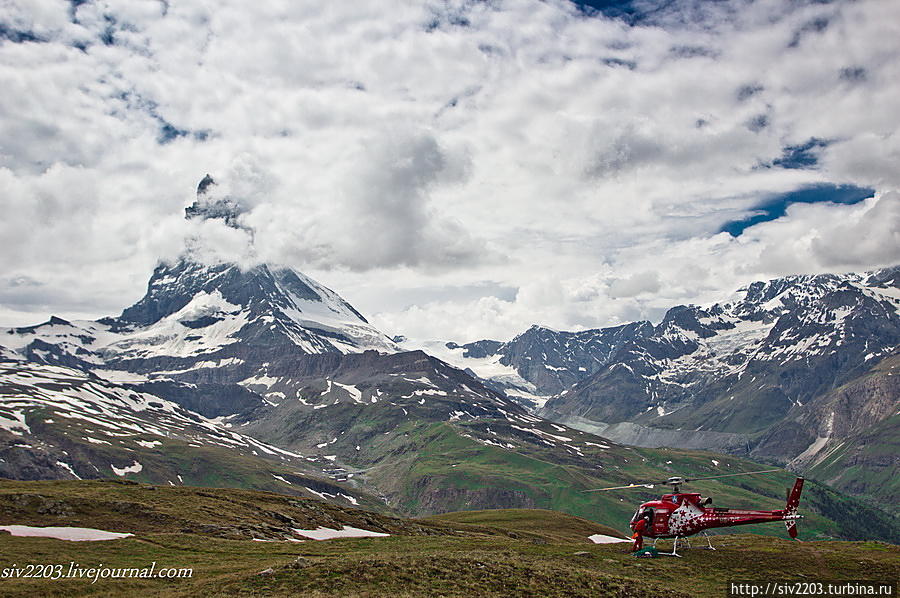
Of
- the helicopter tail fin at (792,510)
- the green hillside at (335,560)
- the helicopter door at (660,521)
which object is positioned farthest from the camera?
the helicopter tail fin at (792,510)

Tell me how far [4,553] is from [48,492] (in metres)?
40.7

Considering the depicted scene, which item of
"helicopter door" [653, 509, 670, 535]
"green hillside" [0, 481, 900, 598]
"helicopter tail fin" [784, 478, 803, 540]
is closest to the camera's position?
"green hillside" [0, 481, 900, 598]

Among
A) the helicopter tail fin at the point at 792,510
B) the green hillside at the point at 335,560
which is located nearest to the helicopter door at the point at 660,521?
the green hillside at the point at 335,560

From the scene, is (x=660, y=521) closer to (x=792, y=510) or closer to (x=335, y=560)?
(x=792, y=510)

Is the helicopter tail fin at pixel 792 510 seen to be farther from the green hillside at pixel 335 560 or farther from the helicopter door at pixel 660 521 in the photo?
the helicopter door at pixel 660 521

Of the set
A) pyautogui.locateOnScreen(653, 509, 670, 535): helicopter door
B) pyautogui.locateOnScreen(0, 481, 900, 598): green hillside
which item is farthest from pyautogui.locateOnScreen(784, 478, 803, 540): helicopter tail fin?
pyautogui.locateOnScreen(653, 509, 670, 535): helicopter door

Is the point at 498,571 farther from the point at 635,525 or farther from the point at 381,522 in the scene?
the point at 381,522

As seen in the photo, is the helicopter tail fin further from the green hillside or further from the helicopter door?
the helicopter door

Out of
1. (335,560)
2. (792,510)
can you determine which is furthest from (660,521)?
(335,560)

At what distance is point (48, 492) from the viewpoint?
9569 centimetres

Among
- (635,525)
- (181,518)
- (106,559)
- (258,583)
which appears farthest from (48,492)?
(635,525)

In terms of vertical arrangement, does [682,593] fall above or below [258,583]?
above

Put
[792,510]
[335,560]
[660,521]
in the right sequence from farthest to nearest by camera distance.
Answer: [792,510] < [660,521] < [335,560]

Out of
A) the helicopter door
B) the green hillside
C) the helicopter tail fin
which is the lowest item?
the green hillside
